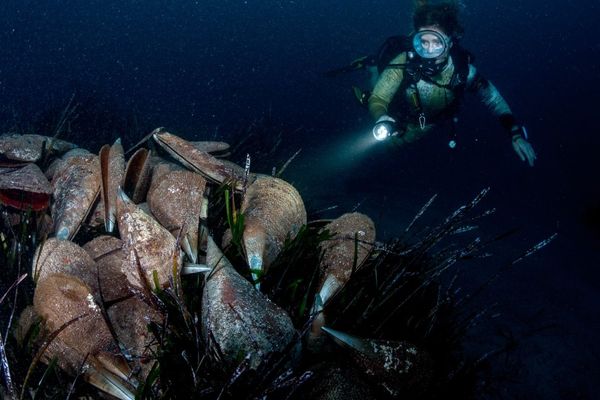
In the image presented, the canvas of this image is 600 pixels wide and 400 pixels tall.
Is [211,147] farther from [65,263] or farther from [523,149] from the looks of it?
[523,149]

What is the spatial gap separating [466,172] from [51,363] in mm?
24917

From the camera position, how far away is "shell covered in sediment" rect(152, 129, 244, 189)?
7.87ft

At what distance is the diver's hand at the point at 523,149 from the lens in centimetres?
560

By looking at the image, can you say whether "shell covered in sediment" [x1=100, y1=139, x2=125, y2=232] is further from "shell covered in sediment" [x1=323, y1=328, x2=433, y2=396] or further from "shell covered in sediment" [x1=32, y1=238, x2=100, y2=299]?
"shell covered in sediment" [x1=323, y1=328, x2=433, y2=396]

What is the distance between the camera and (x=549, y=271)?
16.5ft

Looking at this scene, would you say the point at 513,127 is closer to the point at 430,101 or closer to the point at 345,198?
the point at 430,101

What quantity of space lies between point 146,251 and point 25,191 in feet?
3.88

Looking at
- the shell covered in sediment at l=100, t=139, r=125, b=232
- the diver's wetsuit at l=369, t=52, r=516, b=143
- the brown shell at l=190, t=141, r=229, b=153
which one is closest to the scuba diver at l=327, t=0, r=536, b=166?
the diver's wetsuit at l=369, t=52, r=516, b=143

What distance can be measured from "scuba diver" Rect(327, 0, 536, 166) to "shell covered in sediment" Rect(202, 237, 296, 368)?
16.3ft

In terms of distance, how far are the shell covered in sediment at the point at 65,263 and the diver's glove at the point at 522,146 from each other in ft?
19.3

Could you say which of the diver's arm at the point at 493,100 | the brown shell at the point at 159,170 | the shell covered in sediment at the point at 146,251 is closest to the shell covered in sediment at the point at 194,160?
the brown shell at the point at 159,170

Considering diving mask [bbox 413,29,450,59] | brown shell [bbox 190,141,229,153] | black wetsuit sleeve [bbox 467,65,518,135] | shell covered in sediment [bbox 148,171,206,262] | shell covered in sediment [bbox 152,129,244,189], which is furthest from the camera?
black wetsuit sleeve [bbox 467,65,518,135]

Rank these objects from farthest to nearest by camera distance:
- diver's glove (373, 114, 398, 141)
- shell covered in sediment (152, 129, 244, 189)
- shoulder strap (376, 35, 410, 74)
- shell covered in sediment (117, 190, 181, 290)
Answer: shoulder strap (376, 35, 410, 74), diver's glove (373, 114, 398, 141), shell covered in sediment (152, 129, 244, 189), shell covered in sediment (117, 190, 181, 290)

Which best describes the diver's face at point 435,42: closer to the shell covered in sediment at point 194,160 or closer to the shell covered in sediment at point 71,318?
the shell covered in sediment at point 194,160
